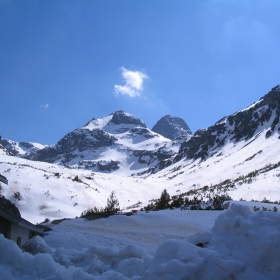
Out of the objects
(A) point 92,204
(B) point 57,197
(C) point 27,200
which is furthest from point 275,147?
(C) point 27,200

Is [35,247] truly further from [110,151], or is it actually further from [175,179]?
[110,151]

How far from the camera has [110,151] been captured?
162750 millimetres

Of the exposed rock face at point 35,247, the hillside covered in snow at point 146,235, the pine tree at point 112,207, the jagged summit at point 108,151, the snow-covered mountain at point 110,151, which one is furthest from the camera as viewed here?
the jagged summit at point 108,151

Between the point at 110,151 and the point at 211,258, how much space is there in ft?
527

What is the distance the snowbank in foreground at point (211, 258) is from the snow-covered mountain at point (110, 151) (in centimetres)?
12562

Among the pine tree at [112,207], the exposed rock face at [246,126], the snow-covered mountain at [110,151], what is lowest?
the pine tree at [112,207]

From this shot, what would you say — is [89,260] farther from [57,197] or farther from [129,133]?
[129,133]

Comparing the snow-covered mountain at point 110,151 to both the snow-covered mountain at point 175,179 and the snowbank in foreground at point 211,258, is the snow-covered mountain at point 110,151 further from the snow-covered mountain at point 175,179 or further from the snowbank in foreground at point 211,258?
the snowbank in foreground at point 211,258

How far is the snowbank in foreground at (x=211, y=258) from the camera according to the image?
10.9 feet

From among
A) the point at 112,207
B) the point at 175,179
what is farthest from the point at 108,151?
the point at 112,207

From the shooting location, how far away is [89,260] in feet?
17.2

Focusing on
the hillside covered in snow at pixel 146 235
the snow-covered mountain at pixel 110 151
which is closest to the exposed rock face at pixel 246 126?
the hillside covered in snow at pixel 146 235

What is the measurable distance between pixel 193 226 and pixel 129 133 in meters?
183

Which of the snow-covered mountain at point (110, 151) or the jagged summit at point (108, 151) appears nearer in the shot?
the snow-covered mountain at point (110, 151)
